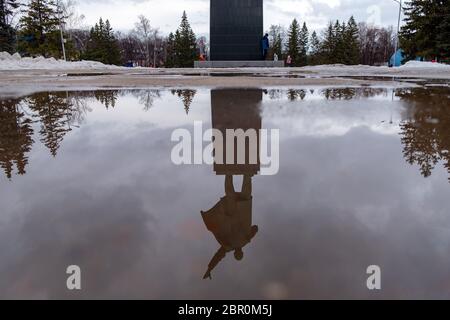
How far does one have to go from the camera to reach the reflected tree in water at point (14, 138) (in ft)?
8.78

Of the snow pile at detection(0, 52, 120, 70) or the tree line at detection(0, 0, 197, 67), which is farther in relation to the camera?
the tree line at detection(0, 0, 197, 67)

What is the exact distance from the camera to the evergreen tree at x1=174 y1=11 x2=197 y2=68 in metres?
66.7

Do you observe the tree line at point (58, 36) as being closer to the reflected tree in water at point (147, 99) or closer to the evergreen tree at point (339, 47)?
the evergreen tree at point (339, 47)

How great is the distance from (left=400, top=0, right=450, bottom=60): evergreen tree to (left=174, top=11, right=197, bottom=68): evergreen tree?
37.3 metres

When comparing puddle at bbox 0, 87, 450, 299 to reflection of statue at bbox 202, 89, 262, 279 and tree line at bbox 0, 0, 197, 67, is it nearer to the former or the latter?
reflection of statue at bbox 202, 89, 262, 279

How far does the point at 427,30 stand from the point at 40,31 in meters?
47.8

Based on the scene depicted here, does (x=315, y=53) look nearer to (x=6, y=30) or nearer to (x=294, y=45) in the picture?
(x=294, y=45)

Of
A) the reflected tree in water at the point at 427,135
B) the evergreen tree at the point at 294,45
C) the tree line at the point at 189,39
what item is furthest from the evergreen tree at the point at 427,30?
the reflected tree in water at the point at 427,135

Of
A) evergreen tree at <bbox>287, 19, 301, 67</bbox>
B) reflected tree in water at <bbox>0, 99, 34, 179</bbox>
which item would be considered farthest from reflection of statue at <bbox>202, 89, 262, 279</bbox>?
evergreen tree at <bbox>287, 19, 301, 67</bbox>

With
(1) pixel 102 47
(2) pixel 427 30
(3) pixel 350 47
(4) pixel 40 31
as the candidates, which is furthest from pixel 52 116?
(3) pixel 350 47

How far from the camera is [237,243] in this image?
157 centimetres

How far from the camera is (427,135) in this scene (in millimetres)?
3287

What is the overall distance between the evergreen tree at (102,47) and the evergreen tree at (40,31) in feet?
39.8

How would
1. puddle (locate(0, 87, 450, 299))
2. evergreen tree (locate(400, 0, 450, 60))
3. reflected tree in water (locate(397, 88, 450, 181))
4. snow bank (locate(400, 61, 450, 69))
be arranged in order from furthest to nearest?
evergreen tree (locate(400, 0, 450, 60)), snow bank (locate(400, 61, 450, 69)), reflected tree in water (locate(397, 88, 450, 181)), puddle (locate(0, 87, 450, 299))
